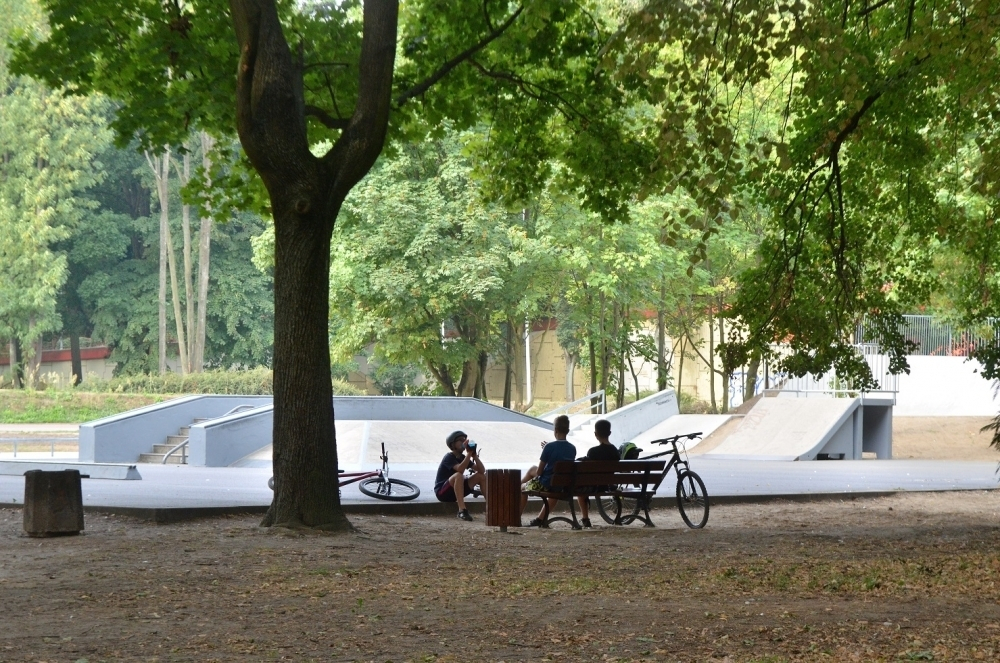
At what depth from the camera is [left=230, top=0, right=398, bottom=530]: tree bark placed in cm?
1146

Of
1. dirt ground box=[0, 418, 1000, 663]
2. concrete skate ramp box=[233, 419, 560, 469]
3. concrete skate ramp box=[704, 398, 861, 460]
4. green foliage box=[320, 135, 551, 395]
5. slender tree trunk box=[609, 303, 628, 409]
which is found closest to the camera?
dirt ground box=[0, 418, 1000, 663]

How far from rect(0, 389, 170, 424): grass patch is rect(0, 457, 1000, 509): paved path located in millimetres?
17938

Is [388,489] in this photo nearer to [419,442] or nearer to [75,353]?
[419,442]

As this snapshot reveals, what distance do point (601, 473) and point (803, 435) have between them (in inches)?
768

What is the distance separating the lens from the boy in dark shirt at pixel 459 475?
14312 mm

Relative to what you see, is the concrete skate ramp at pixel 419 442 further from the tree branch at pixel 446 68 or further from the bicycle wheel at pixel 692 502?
the tree branch at pixel 446 68

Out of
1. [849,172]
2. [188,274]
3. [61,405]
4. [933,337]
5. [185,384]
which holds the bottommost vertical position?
[61,405]

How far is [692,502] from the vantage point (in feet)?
44.0

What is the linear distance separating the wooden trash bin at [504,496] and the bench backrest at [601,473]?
20.1 inches

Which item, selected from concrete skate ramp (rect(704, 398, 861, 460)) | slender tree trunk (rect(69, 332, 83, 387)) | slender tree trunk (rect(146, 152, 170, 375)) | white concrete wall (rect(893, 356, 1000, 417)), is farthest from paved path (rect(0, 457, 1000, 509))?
slender tree trunk (rect(69, 332, 83, 387))

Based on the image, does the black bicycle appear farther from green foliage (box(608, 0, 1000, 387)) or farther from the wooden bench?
green foliage (box(608, 0, 1000, 387))

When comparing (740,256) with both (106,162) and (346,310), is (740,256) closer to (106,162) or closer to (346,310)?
(346,310)

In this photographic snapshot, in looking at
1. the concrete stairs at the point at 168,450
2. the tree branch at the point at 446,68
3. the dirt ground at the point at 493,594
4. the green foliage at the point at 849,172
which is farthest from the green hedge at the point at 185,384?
the dirt ground at the point at 493,594

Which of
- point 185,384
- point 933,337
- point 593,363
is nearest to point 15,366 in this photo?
point 185,384
